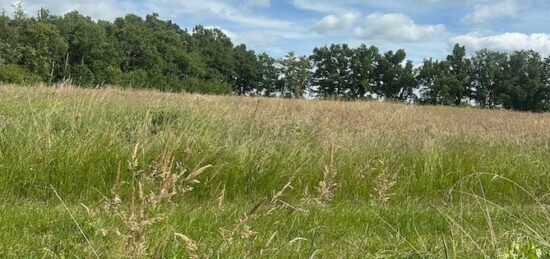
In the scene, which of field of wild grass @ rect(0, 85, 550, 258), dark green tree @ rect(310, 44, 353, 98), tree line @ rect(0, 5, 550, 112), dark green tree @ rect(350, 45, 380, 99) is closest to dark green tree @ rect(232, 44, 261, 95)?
tree line @ rect(0, 5, 550, 112)

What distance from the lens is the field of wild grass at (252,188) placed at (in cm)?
261

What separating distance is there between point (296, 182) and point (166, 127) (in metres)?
1.77

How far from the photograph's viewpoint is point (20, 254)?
2607 mm

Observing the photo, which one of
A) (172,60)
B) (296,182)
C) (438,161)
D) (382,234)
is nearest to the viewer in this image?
(382,234)

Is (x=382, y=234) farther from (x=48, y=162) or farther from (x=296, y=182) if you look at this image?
(x=48, y=162)

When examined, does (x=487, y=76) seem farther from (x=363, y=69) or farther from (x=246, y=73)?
(x=246, y=73)

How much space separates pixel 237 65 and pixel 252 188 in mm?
95268

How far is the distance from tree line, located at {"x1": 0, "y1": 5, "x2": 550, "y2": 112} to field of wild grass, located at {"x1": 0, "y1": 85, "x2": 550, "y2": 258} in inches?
1863

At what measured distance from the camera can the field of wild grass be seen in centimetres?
261

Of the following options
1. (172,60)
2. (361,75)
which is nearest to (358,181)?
(172,60)

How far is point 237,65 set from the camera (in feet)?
326

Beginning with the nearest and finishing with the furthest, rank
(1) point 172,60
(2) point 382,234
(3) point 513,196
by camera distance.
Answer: (2) point 382,234 < (3) point 513,196 < (1) point 172,60

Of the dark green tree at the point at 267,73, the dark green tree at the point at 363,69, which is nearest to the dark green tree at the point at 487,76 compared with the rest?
the dark green tree at the point at 363,69

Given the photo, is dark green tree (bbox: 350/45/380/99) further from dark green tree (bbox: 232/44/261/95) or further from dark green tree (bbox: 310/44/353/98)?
dark green tree (bbox: 232/44/261/95)
